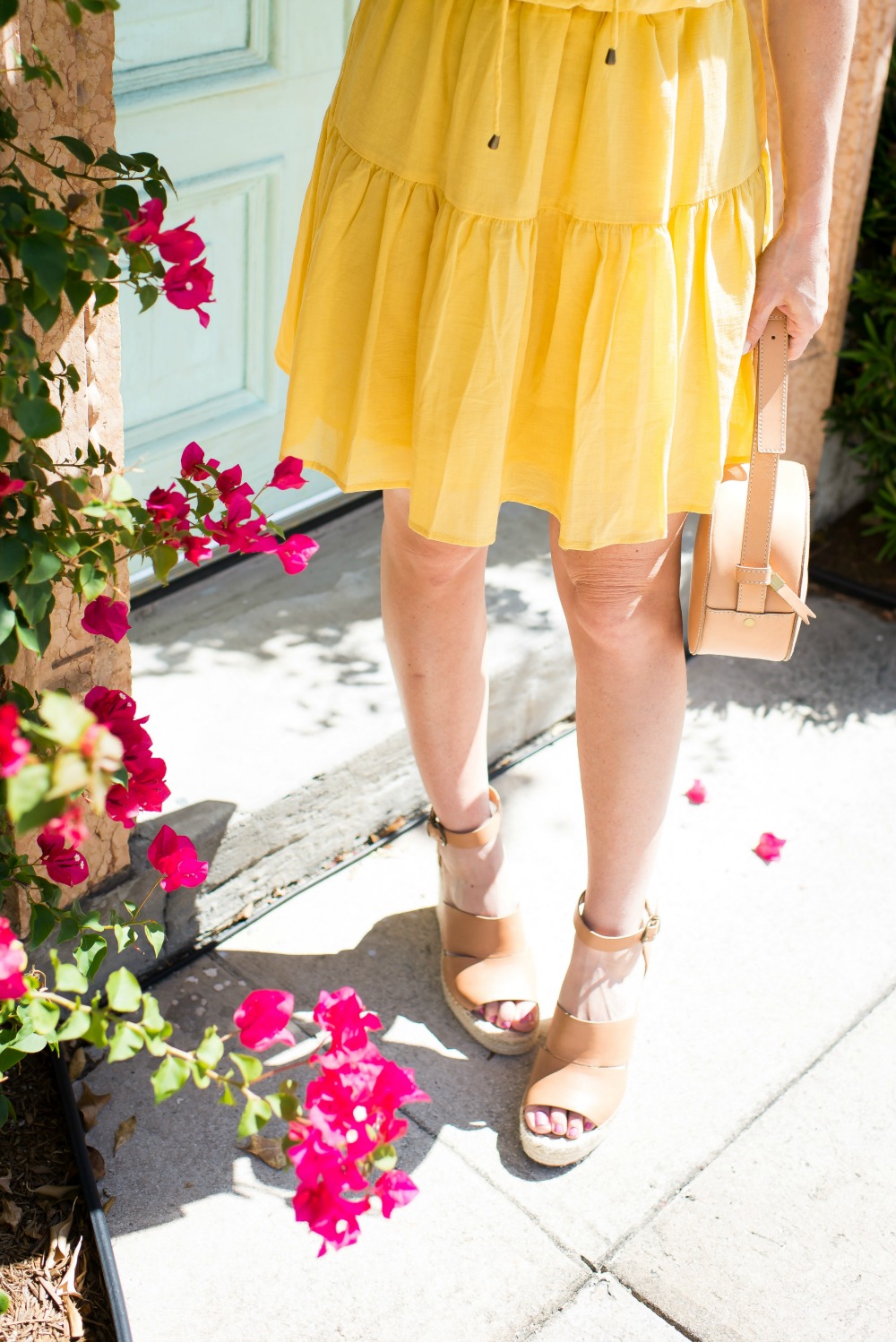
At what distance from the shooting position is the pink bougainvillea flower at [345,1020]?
131cm

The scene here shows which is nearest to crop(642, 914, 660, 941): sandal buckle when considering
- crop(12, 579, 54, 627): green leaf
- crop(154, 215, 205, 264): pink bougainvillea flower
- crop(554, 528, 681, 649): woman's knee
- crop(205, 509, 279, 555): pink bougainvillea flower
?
crop(554, 528, 681, 649): woman's knee

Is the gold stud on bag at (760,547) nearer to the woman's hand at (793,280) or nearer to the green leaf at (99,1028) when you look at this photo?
the woman's hand at (793,280)

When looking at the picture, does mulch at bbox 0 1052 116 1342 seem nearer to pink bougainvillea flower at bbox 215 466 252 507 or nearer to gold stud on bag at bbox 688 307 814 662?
pink bougainvillea flower at bbox 215 466 252 507

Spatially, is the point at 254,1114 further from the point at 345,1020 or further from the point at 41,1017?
the point at 41,1017

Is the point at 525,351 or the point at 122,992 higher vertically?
the point at 525,351

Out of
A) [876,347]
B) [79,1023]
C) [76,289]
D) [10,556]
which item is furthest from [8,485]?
[876,347]

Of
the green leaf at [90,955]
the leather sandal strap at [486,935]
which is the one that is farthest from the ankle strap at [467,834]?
the green leaf at [90,955]

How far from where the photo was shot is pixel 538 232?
1562 millimetres

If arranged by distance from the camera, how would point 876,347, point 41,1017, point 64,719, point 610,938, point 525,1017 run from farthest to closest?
point 876,347 < point 525,1017 < point 610,938 < point 41,1017 < point 64,719

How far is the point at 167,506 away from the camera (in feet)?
4.77

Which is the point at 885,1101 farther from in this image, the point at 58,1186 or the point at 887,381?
the point at 887,381

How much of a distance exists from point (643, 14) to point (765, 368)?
45cm

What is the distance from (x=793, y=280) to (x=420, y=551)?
0.61 m

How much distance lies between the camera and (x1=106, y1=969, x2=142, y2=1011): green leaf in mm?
1181
